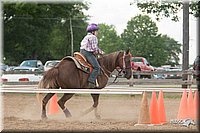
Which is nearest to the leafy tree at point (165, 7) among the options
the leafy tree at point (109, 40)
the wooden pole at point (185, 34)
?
the wooden pole at point (185, 34)

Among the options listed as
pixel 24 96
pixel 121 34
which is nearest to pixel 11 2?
pixel 24 96

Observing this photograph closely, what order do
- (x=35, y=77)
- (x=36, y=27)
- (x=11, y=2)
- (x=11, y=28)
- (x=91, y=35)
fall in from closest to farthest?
1. (x=91, y=35)
2. (x=35, y=77)
3. (x=11, y=2)
4. (x=11, y=28)
5. (x=36, y=27)

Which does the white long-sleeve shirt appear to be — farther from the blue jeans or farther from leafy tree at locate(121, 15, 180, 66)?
leafy tree at locate(121, 15, 180, 66)

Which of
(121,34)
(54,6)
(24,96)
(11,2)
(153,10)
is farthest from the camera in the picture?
(121,34)

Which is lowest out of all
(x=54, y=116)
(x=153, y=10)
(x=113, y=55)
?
(x=54, y=116)

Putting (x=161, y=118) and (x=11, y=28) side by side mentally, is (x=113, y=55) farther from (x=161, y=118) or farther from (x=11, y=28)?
(x=11, y=28)

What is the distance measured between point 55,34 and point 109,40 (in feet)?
70.0

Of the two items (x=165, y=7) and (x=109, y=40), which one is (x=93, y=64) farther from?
(x=109, y=40)

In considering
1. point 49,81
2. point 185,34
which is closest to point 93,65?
point 49,81

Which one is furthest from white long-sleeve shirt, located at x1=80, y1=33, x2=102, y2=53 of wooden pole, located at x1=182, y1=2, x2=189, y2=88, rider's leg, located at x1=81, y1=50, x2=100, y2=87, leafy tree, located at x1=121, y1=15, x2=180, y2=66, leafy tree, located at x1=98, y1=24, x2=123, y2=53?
leafy tree, located at x1=121, y1=15, x2=180, y2=66

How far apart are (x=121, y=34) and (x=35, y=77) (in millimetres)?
55439

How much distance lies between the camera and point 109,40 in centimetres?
7425

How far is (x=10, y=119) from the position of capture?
927 centimetres

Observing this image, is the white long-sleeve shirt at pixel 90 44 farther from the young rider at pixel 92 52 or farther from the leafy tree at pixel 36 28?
the leafy tree at pixel 36 28
